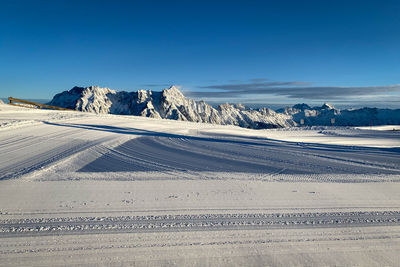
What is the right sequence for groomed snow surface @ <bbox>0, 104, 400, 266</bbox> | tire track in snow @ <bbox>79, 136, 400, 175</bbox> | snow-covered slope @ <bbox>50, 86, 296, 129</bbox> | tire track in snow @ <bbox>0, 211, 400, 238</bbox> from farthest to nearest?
snow-covered slope @ <bbox>50, 86, 296, 129</bbox> → tire track in snow @ <bbox>79, 136, 400, 175</bbox> → tire track in snow @ <bbox>0, 211, 400, 238</bbox> → groomed snow surface @ <bbox>0, 104, 400, 266</bbox>

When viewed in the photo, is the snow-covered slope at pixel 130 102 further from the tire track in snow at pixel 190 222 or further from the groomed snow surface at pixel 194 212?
the tire track in snow at pixel 190 222

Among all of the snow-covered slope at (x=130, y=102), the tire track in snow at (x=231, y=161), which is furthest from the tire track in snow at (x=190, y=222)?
the snow-covered slope at (x=130, y=102)

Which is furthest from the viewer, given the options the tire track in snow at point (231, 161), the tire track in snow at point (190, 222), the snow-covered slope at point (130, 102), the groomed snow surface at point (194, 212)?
the snow-covered slope at point (130, 102)

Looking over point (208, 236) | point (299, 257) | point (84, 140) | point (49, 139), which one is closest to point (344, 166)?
point (299, 257)

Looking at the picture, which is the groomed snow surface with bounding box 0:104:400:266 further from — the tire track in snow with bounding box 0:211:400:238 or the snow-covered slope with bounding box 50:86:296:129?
the snow-covered slope with bounding box 50:86:296:129

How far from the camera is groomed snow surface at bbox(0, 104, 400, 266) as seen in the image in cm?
269

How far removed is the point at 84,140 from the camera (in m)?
9.38

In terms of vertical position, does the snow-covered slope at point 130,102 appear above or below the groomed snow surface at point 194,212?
above

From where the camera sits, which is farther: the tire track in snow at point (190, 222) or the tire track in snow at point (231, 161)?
the tire track in snow at point (231, 161)

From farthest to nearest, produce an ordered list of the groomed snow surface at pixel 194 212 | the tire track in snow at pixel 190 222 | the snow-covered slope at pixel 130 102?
1. the snow-covered slope at pixel 130 102
2. the tire track in snow at pixel 190 222
3. the groomed snow surface at pixel 194 212

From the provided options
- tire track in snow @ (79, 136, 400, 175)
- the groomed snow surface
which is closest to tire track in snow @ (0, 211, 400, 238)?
the groomed snow surface

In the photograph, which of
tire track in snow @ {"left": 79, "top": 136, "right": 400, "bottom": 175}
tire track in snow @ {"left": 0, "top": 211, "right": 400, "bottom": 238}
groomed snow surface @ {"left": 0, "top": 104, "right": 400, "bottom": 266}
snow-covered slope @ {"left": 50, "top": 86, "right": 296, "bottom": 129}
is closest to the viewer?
groomed snow surface @ {"left": 0, "top": 104, "right": 400, "bottom": 266}

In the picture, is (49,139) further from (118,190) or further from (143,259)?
(143,259)

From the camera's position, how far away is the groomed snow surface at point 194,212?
8.84 ft
